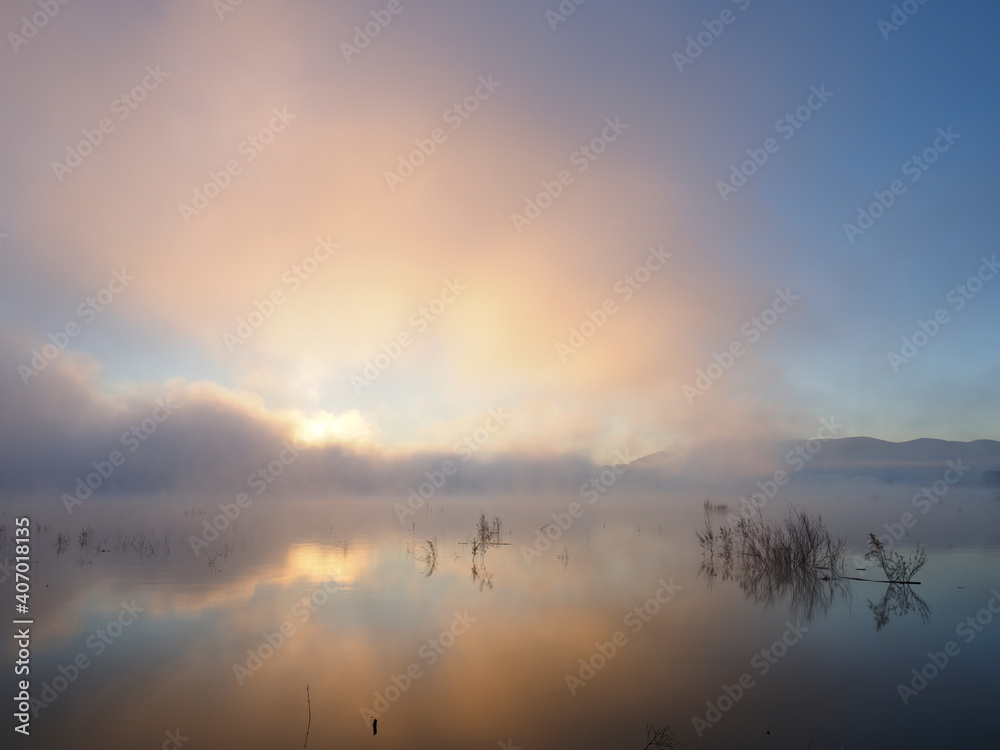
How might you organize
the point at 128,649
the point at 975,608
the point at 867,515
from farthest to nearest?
the point at 867,515 < the point at 975,608 < the point at 128,649

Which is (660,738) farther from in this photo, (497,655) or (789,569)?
(789,569)

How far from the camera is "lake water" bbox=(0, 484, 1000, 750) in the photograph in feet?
28.3

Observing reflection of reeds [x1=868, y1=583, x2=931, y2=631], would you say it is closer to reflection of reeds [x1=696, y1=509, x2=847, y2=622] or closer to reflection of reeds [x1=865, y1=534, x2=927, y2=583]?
Answer: reflection of reeds [x1=865, y1=534, x2=927, y2=583]

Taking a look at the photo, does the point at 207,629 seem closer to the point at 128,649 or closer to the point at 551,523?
the point at 128,649

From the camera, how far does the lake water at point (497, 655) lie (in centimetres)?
862

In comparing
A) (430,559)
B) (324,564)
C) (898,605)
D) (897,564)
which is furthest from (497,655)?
(897,564)

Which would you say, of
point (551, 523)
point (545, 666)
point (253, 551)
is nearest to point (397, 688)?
point (545, 666)

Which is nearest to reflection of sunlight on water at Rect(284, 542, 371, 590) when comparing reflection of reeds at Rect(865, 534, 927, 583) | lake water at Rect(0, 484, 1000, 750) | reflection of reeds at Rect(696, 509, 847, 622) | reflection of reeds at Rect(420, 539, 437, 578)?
lake water at Rect(0, 484, 1000, 750)

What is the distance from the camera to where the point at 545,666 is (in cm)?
1120

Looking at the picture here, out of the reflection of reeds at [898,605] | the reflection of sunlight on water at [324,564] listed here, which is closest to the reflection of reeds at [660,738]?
the reflection of reeds at [898,605]

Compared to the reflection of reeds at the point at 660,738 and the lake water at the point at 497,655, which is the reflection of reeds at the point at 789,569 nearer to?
the lake water at the point at 497,655

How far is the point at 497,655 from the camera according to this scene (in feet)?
38.8

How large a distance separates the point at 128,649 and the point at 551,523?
30984 millimetres

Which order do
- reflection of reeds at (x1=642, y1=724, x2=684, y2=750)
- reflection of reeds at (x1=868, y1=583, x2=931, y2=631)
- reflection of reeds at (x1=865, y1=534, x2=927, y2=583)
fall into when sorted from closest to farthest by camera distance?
reflection of reeds at (x1=642, y1=724, x2=684, y2=750)
reflection of reeds at (x1=868, y1=583, x2=931, y2=631)
reflection of reeds at (x1=865, y1=534, x2=927, y2=583)
